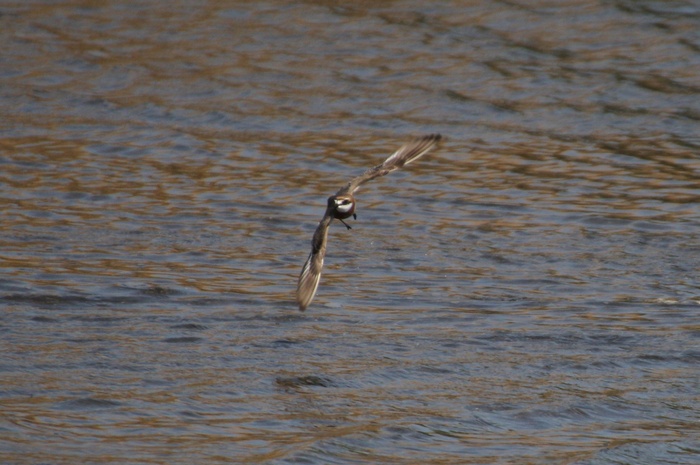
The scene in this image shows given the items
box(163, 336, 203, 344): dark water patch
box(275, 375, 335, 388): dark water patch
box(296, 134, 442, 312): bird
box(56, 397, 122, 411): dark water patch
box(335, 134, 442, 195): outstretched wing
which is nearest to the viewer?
box(56, 397, 122, 411): dark water patch

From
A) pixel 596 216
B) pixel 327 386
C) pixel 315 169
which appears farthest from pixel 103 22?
pixel 327 386

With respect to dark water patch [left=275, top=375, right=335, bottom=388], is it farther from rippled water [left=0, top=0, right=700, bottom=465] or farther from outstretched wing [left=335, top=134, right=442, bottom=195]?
outstretched wing [left=335, top=134, right=442, bottom=195]

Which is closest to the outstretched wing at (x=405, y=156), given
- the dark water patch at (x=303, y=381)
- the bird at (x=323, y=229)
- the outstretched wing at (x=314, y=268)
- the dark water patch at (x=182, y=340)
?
the bird at (x=323, y=229)

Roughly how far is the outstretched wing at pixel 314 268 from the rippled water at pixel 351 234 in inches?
21.3

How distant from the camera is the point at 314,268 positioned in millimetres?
7094

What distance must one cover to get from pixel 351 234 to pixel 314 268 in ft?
10.5

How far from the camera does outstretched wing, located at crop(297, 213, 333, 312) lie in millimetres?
6826

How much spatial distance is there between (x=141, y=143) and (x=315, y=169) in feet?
6.04

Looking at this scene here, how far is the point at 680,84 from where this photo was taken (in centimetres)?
1356

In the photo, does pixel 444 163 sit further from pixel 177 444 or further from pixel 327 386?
pixel 177 444

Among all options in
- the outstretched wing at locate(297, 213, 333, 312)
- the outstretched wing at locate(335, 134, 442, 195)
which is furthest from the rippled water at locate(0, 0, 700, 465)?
the outstretched wing at locate(335, 134, 442, 195)

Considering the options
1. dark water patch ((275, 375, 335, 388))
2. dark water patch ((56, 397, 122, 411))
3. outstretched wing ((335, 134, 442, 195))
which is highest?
outstretched wing ((335, 134, 442, 195))

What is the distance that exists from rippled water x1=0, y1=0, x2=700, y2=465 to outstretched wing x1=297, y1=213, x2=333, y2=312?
541 mm

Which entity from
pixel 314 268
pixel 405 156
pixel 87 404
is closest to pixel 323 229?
pixel 314 268
